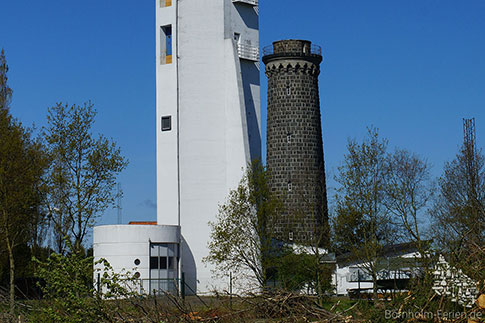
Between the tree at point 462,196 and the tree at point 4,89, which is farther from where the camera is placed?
the tree at point 4,89

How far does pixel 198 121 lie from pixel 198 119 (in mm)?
130

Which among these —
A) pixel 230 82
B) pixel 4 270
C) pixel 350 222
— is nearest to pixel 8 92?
pixel 4 270

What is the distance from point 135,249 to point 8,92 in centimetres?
1534

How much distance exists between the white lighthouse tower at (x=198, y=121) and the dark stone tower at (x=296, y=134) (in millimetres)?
6676

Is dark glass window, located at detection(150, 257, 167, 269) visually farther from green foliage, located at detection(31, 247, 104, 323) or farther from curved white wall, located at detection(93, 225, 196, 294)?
green foliage, located at detection(31, 247, 104, 323)

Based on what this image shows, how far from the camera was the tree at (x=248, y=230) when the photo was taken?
41.6m

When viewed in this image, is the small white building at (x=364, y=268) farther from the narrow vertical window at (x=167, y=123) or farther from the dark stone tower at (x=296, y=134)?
the narrow vertical window at (x=167, y=123)

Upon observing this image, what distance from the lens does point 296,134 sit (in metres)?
55.7

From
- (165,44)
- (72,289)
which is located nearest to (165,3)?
(165,44)

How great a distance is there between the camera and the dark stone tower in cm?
5538

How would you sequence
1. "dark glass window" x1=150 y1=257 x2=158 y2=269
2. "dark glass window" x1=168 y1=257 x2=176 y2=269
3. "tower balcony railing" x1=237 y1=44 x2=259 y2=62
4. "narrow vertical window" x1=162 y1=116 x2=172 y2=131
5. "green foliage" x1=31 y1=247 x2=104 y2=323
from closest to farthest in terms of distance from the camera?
"green foliage" x1=31 y1=247 x2=104 y2=323 < "dark glass window" x1=150 y1=257 x2=158 y2=269 < "dark glass window" x1=168 y1=257 x2=176 y2=269 < "narrow vertical window" x1=162 y1=116 x2=172 y2=131 < "tower balcony railing" x1=237 y1=44 x2=259 y2=62

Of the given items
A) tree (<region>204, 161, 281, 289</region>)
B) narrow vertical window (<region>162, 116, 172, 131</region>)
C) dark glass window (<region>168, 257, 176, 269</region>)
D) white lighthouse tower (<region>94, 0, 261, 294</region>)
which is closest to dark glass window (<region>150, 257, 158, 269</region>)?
dark glass window (<region>168, 257, 176, 269</region>)

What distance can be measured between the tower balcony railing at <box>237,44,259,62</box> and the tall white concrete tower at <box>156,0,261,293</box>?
0.10 m

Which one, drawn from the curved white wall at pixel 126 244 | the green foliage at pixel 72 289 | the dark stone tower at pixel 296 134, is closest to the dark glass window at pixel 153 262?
the curved white wall at pixel 126 244
